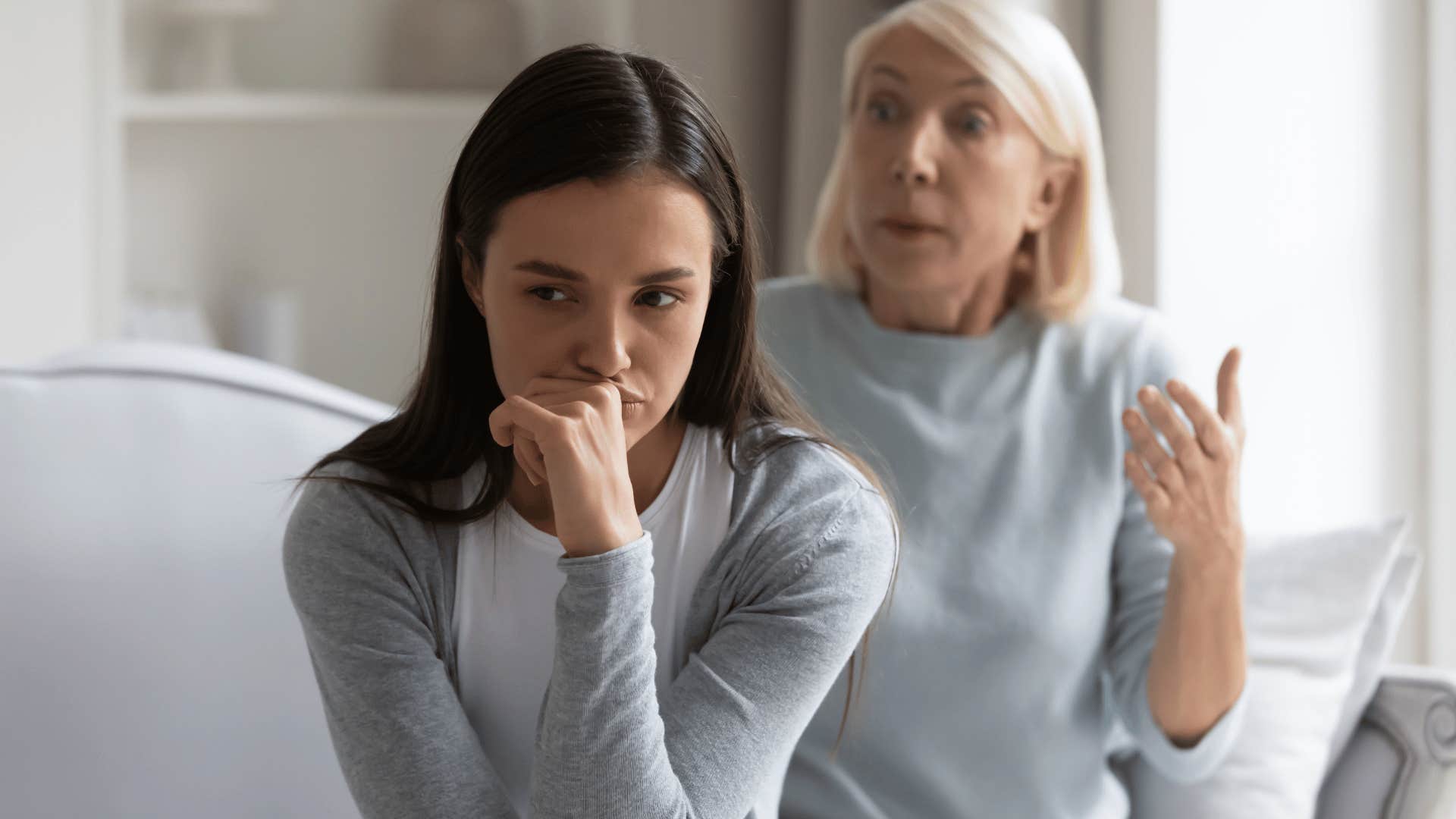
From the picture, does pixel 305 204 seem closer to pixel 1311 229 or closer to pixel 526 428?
pixel 1311 229

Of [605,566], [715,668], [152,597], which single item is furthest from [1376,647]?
[152,597]

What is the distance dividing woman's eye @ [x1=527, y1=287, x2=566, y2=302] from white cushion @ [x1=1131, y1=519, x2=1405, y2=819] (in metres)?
→ 0.87

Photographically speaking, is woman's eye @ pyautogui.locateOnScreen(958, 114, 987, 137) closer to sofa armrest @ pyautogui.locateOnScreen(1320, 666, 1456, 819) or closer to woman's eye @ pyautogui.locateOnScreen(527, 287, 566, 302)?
woman's eye @ pyautogui.locateOnScreen(527, 287, 566, 302)

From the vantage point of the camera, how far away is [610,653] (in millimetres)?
790

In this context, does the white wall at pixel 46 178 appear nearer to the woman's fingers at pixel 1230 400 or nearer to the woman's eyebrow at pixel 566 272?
the woman's eyebrow at pixel 566 272

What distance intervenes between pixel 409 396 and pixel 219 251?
185cm

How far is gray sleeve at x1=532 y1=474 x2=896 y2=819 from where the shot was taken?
0.79 meters

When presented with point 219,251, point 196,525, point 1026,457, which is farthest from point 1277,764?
point 219,251

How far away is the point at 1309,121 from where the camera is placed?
5.86 ft

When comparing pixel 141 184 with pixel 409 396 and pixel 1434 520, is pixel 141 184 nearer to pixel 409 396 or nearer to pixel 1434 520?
pixel 409 396

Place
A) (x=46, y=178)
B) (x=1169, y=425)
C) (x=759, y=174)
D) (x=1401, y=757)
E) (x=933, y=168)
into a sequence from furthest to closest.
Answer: (x=759, y=174) → (x=46, y=178) → (x=1401, y=757) → (x=933, y=168) → (x=1169, y=425)

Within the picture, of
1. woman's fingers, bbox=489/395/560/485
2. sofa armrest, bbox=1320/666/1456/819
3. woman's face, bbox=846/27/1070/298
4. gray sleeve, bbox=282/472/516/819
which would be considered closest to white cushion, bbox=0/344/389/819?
gray sleeve, bbox=282/472/516/819

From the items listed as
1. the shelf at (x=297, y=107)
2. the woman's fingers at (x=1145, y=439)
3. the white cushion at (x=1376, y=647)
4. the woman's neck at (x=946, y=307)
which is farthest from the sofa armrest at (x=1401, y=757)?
the shelf at (x=297, y=107)

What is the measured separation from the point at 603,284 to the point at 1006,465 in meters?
0.63
